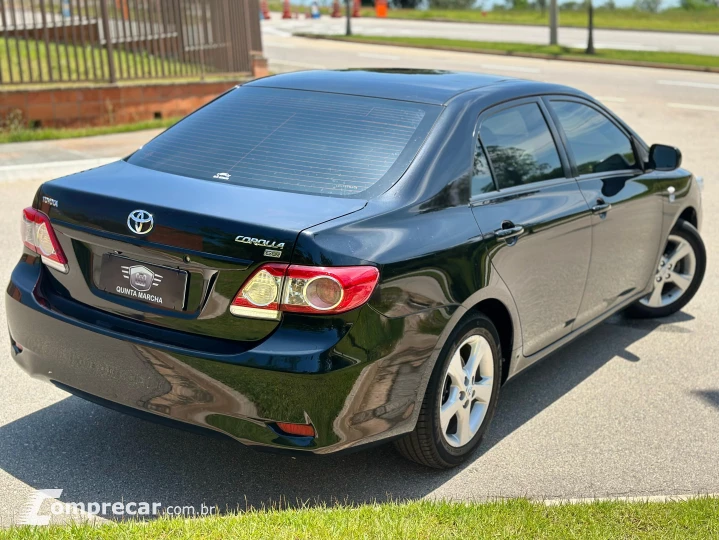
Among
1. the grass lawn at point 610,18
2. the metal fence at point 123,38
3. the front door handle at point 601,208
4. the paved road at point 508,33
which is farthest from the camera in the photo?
the grass lawn at point 610,18

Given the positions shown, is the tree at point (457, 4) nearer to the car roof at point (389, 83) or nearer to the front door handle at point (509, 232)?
the car roof at point (389, 83)

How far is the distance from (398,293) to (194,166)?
1.18m

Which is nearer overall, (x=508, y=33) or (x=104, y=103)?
(x=104, y=103)

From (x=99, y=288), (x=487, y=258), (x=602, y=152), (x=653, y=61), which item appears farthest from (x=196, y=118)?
(x=653, y=61)

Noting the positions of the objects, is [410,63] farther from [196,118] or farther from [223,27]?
[196,118]

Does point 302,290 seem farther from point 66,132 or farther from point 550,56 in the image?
point 550,56

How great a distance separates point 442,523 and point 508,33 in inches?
1335

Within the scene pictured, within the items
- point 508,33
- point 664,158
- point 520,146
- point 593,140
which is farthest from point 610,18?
point 520,146

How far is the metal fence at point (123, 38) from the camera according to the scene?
12578 millimetres

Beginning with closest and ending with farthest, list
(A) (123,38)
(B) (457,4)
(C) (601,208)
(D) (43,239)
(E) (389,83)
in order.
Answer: (D) (43,239) < (E) (389,83) < (C) (601,208) < (A) (123,38) < (B) (457,4)

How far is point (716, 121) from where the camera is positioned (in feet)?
52.0

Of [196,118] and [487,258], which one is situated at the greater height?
[196,118]

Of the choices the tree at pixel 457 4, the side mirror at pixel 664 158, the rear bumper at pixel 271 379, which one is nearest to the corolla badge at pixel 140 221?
the rear bumper at pixel 271 379

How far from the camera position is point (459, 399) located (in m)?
4.08
